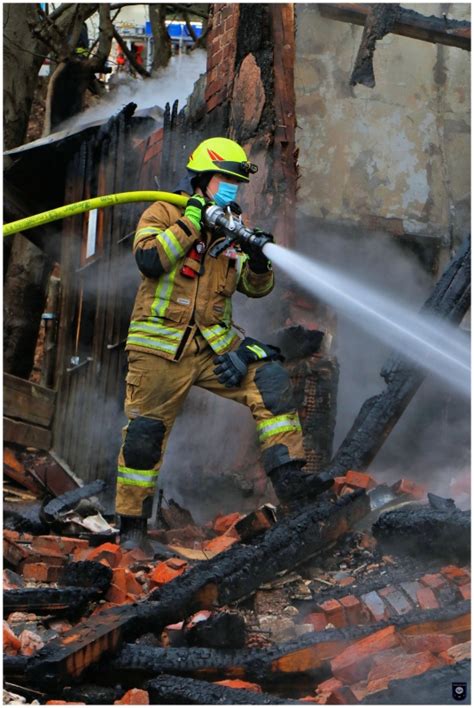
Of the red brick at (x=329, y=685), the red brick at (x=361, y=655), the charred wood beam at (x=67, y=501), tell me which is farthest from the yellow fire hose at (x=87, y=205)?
the red brick at (x=329, y=685)

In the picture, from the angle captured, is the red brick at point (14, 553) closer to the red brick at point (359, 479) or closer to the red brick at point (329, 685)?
the red brick at point (359, 479)

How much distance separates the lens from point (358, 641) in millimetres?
3727

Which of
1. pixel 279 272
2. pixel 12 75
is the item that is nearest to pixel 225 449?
pixel 279 272

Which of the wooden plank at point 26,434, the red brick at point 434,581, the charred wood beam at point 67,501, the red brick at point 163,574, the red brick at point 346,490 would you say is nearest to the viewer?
the red brick at point 434,581

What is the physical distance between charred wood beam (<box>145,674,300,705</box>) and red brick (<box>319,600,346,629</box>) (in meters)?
0.76

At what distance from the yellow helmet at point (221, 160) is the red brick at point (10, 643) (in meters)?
2.48

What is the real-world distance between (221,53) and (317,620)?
4343 mm

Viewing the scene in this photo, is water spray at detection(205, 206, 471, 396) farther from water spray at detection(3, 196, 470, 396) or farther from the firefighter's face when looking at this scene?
the firefighter's face

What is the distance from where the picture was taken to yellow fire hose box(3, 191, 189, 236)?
5027mm

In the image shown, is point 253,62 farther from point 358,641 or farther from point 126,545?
point 358,641

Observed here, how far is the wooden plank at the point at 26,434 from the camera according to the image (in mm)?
8789

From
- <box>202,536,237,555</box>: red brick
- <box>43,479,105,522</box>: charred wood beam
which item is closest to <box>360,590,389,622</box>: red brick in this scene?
<box>202,536,237,555</box>: red brick

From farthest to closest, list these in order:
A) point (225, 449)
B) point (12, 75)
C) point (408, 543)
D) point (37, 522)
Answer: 1. point (12, 75)
2. point (225, 449)
3. point (37, 522)
4. point (408, 543)

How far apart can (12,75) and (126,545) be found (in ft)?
24.2
